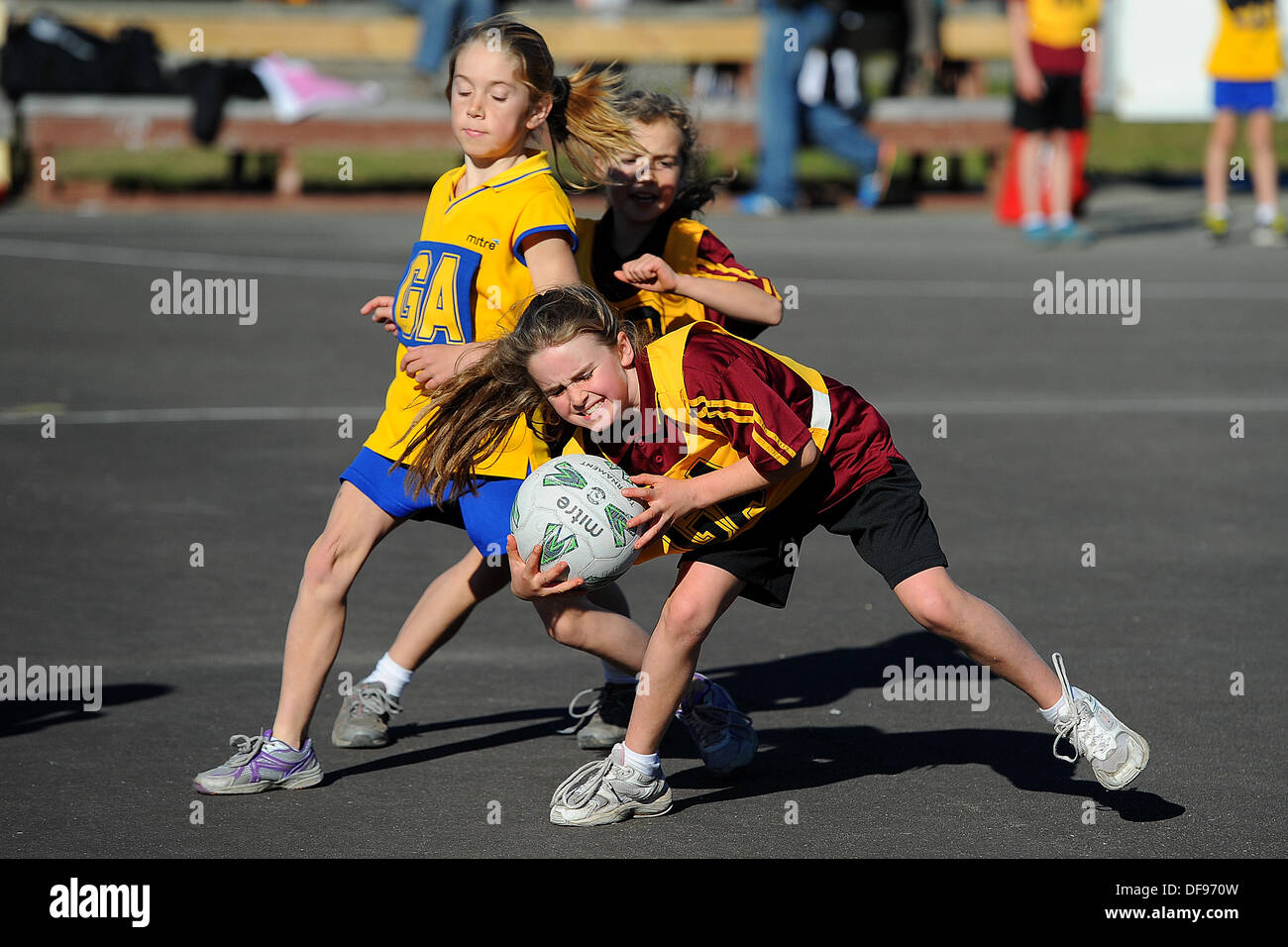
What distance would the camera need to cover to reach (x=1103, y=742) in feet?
15.6

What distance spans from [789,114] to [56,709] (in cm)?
1382

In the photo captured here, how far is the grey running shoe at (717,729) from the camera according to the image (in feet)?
16.9

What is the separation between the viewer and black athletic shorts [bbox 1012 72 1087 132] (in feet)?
52.8

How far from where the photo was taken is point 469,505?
16.2 ft

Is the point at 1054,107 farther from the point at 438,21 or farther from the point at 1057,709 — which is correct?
the point at 1057,709

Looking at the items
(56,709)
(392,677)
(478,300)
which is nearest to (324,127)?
(56,709)

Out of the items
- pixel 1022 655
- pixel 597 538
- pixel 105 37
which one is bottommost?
pixel 1022 655

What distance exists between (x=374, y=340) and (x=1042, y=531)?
5.63 metres

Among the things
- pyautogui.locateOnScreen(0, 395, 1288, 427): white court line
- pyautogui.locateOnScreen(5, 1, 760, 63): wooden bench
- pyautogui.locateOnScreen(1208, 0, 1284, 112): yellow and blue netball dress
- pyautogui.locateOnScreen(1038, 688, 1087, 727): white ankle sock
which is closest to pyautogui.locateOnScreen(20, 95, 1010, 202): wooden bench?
pyautogui.locateOnScreen(5, 1, 760, 63): wooden bench

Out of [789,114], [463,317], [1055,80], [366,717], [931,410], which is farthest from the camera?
[789,114]

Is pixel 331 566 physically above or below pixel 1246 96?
below

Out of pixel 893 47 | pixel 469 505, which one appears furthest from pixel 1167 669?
pixel 893 47

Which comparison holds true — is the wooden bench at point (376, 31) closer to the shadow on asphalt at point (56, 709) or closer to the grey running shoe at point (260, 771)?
the shadow on asphalt at point (56, 709)
